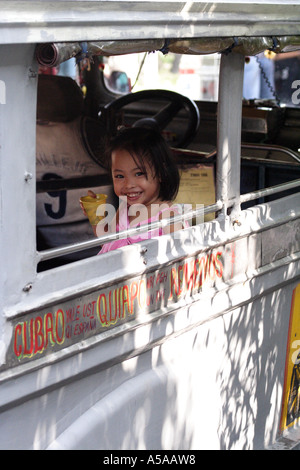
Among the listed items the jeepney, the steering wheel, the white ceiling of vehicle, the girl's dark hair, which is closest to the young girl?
the girl's dark hair

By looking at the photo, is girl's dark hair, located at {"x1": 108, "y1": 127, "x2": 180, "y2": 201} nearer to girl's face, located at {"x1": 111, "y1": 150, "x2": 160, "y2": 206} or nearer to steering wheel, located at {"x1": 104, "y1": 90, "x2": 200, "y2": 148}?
girl's face, located at {"x1": 111, "y1": 150, "x2": 160, "y2": 206}

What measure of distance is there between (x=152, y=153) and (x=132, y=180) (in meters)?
0.14

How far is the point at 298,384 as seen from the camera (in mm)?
3701

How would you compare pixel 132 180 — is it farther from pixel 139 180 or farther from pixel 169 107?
pixel 169 107

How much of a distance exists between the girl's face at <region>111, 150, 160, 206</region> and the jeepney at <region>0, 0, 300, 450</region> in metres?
0.21

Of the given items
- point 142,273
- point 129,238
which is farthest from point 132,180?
point 142,273

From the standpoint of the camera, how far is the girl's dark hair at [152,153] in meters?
2.82

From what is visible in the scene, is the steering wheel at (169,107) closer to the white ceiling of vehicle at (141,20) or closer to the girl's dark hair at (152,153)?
the girl's dark hair at (152,153)

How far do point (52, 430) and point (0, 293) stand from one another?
509mm

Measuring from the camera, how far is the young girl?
280 centimetres

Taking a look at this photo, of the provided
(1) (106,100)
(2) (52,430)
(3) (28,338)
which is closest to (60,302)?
(3) (28,338)

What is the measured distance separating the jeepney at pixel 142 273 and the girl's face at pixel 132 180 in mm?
206

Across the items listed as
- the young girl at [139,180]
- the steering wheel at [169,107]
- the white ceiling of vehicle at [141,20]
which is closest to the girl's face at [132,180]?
Answer: the young girl at [139,180]
